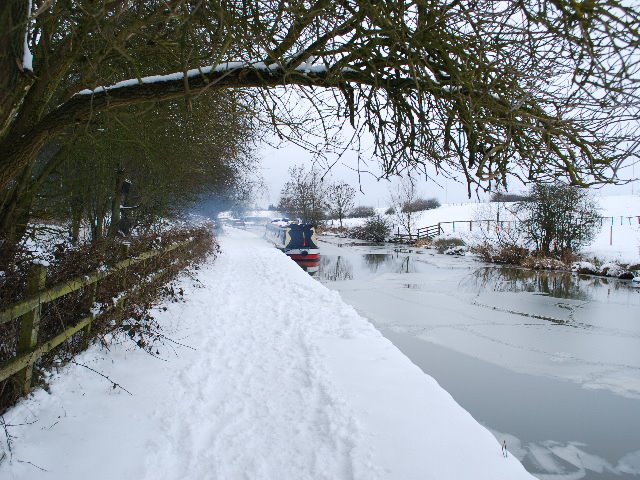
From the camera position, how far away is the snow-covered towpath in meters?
2.95

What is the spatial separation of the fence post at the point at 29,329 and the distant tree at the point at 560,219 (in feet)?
72.0

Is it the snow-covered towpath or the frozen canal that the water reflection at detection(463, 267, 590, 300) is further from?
the snow-covered towpath

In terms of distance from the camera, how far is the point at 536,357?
719 cm

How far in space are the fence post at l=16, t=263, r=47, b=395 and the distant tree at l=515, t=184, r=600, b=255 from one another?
21961 mm

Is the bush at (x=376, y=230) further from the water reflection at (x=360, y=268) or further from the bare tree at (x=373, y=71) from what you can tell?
the bare tree at (x=373, y=71)

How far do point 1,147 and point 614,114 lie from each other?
416cm

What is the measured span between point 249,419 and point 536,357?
5.51 meters

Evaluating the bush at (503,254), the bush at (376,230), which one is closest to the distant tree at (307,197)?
the bush at (376,230)

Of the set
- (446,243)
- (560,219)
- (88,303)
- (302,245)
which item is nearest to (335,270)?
(302,245)

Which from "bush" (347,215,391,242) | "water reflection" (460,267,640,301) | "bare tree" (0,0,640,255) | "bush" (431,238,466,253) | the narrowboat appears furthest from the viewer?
"bush" (347,215,391,242)

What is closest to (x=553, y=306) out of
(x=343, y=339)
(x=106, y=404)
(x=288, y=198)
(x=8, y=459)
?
(x=343, y=339)

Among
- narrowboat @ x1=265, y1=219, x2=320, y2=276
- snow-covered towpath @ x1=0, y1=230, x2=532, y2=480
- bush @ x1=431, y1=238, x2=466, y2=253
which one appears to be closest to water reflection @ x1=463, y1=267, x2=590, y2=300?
narrowboat @ x1=265, y1=219, x2=320, y2=276

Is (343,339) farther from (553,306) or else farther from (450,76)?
(553,306)

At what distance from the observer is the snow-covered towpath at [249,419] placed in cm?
295
